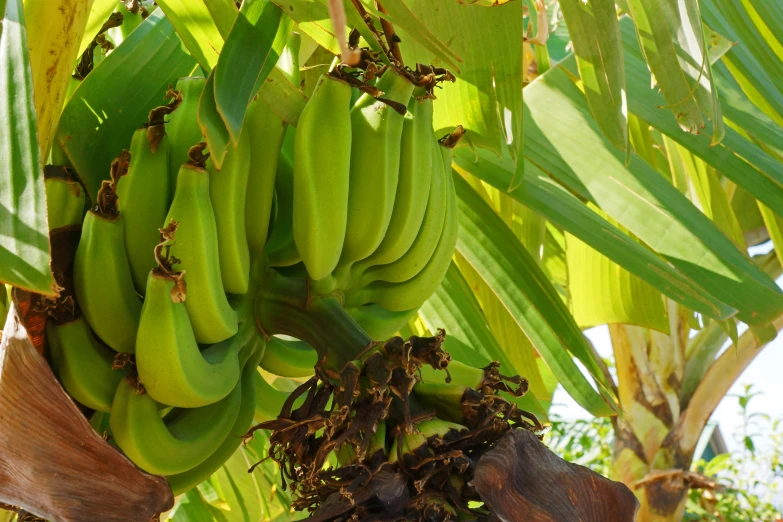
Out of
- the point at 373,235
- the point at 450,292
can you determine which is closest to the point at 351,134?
the point at 373,235

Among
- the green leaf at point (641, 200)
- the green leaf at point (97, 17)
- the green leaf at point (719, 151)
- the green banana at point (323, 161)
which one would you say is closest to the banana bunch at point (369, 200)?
the green banana at point (323, 161)

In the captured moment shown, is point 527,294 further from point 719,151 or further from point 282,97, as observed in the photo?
point 282,97

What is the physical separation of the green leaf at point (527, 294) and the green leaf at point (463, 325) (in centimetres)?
5

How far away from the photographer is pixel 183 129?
2.15 feet

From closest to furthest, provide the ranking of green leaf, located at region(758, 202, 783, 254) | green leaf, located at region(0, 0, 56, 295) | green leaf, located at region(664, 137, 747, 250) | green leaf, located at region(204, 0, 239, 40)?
green leaf, located at region(0, 0, 56, 295) < green leaf, located at region(204, 0, 239, 40) < green leaf, located at region(758, 202, 783, 254) < green leaf, located at region(664, 137, 747, 250)

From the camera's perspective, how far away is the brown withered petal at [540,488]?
480 millimetres

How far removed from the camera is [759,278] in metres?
0.96

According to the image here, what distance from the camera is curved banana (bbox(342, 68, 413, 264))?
0.62 m

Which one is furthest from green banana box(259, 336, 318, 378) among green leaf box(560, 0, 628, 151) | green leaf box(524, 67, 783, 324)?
green leaf box(524, 67, 783, 324)

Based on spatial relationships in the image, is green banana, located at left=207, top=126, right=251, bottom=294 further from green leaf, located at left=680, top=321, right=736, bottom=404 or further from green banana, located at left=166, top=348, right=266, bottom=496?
green leaf, located at left=680, top=321, right=736, bottom=404

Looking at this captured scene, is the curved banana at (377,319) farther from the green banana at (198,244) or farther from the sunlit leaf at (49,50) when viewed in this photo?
the sunlit leaf at (49,50)

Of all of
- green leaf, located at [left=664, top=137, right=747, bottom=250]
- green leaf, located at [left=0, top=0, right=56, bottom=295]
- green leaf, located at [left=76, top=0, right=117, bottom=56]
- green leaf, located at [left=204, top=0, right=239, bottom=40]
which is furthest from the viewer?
green leaf, located at [left=664, top=137, right=747, bottom=250]

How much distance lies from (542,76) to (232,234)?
26.9 inches

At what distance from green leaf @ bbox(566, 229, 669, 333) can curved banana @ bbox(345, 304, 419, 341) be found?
68cm
